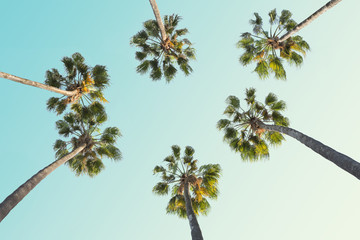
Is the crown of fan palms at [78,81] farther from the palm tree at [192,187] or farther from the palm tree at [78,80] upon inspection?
the palm tree at [192,187]

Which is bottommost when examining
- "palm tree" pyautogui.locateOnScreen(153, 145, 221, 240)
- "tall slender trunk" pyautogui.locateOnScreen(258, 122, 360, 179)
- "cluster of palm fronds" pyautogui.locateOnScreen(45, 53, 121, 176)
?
"tall slender trunk" pyautogui.locateOnScreen(258, 122, 360, 179)

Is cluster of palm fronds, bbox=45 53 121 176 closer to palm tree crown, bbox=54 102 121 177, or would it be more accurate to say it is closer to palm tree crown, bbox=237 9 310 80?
palm tree crown, bbox=54 102 121 177

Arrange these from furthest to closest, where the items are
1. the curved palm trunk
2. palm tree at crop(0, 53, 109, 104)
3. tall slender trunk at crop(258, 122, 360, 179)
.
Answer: palm tree at crop(0, 53, 109, 104) → tall slender trunk at crop(258, 122, 360, 179) → the curved palm trunk

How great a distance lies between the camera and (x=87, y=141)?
582 inches

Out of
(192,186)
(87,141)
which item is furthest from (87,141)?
(192,186)

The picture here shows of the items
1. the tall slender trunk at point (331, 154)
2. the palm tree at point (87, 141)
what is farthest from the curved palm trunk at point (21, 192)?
the tall slender trunk at point (331, 154)

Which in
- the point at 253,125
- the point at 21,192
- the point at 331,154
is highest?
the point at 253,125

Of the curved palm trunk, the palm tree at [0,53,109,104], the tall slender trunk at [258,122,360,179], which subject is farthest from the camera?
the palm tree at [0,53,109,104]

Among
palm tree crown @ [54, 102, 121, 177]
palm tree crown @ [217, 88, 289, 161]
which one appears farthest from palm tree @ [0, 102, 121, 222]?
palm tree crown @ [217, 88, 289, 161]

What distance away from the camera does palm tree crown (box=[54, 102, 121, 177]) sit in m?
14.9

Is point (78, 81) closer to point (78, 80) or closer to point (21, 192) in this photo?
point (78, 80)

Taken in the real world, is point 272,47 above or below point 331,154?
above

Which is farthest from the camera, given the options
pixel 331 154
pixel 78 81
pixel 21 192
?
pixel 78 81

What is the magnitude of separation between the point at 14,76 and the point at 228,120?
11.5 meters
